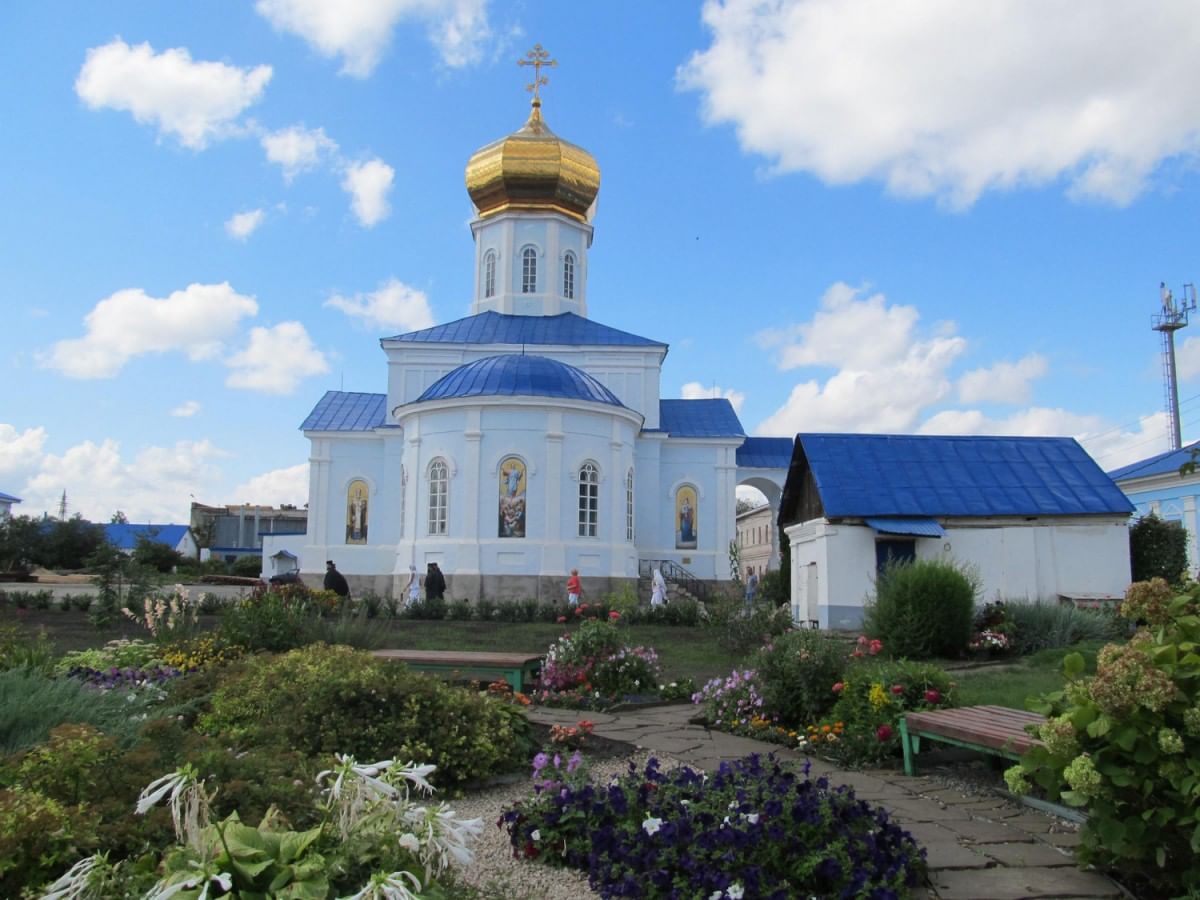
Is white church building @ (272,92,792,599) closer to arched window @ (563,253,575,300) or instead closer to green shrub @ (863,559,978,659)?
arched window @ (563,253,575,300)

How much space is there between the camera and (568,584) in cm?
2342

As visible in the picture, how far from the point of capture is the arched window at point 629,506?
26297 mm

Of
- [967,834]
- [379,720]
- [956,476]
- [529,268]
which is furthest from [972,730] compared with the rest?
[529,268]

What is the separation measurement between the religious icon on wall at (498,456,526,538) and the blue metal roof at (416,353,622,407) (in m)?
1.70

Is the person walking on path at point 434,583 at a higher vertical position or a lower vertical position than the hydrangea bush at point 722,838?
higher

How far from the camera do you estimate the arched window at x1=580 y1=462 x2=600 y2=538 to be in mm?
25188

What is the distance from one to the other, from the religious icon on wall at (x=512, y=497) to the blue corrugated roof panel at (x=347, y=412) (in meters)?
7.54

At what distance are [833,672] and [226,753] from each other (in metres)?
4.90

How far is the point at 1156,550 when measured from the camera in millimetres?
17719

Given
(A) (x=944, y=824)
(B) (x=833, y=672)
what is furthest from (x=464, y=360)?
(A) (x=944, y=824)

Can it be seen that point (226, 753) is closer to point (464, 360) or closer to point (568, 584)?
point (568, 584)

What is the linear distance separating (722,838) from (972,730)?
7.12 ft

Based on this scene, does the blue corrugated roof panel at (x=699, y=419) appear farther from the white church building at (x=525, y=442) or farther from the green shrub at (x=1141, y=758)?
the green shrub at (x=1141, y=758)

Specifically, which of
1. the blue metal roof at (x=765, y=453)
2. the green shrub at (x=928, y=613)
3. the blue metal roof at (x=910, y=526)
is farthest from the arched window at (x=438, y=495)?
the blue metal roof at (x=765, y=453)
